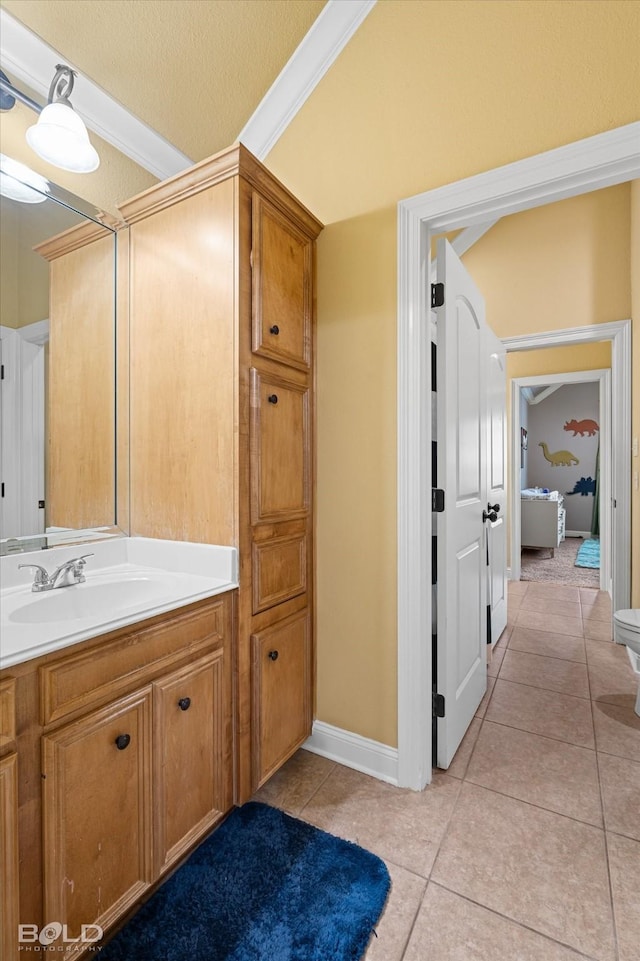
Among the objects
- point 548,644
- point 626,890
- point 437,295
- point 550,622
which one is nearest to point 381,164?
point 437,295

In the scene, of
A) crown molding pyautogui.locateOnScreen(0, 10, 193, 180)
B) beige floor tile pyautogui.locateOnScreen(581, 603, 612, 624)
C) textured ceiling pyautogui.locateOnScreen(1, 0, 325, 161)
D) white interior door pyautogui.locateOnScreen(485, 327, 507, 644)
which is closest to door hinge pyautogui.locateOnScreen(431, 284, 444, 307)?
white interior door pyautogui.locateOnScreen(485, 327, 507, 644)

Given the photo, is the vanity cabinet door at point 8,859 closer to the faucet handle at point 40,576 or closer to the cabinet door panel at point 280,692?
the faucet handle at point 40,576

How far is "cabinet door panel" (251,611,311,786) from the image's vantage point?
1.52 metres

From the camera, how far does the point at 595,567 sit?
5.35m

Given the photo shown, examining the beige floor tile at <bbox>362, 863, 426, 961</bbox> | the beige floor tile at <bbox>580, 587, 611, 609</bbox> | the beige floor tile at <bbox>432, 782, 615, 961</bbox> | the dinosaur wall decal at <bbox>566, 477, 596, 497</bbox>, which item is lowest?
the beige floor tile at <bbox>362, 863, 426, 961</bbox>

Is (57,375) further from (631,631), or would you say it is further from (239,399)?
(631,631)

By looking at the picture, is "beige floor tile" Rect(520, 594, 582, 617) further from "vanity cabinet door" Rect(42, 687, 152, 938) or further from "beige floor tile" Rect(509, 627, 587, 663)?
"vanity cabinet door" Rect(42, 687, 152, 938)

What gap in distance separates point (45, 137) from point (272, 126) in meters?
0.99

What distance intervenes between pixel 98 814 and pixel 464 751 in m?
1.47

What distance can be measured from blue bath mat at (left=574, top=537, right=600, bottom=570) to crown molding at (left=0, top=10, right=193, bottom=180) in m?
5.84

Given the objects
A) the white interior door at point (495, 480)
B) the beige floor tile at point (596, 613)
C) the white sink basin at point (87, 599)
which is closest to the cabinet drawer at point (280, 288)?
the white sink basin at point (87, 599)

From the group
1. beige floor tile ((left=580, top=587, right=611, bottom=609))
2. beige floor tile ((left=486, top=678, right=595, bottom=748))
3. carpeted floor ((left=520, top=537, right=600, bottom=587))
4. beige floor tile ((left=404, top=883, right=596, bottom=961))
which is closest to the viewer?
beige floor tile ((left=404, top=883, right=596, bottom=961))

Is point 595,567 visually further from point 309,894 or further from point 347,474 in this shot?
point 309,894

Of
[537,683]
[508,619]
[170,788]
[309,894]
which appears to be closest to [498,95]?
[170,788]
